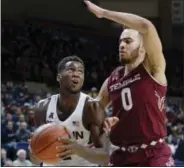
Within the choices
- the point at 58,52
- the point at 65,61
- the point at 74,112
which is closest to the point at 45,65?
the point at 58,52

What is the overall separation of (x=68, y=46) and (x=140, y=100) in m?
0.64

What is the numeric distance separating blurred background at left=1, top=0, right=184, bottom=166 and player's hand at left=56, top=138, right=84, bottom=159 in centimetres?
26

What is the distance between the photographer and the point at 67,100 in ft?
8.44

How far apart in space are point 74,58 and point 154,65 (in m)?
0.40

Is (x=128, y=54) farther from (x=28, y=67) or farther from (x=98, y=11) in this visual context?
(x=28, y=67)

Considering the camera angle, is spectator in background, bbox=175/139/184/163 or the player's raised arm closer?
the player's raised arm

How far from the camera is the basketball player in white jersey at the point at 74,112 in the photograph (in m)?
2.53

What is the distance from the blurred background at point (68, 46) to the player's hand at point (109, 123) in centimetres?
16

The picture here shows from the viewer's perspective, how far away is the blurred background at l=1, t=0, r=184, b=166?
253cm

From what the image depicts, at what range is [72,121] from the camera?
100 inches

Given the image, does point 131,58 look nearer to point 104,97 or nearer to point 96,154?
point 104,97

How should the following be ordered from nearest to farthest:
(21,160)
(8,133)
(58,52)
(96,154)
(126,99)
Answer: (126,99) → (96,154) → (58,52) → (21,160) → (8,133)

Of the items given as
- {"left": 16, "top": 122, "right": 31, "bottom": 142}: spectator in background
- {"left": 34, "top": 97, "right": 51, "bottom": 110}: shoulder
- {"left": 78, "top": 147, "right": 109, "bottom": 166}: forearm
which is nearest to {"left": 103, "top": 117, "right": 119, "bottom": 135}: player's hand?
{"left": 78, "top": 147, "right": 109, "bottom": 166}: forearm

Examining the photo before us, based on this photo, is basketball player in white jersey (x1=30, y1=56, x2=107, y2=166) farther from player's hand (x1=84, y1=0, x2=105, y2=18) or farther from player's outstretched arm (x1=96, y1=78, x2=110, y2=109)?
player's hand (x1=84, y1=0, x2=105, y2=18)
